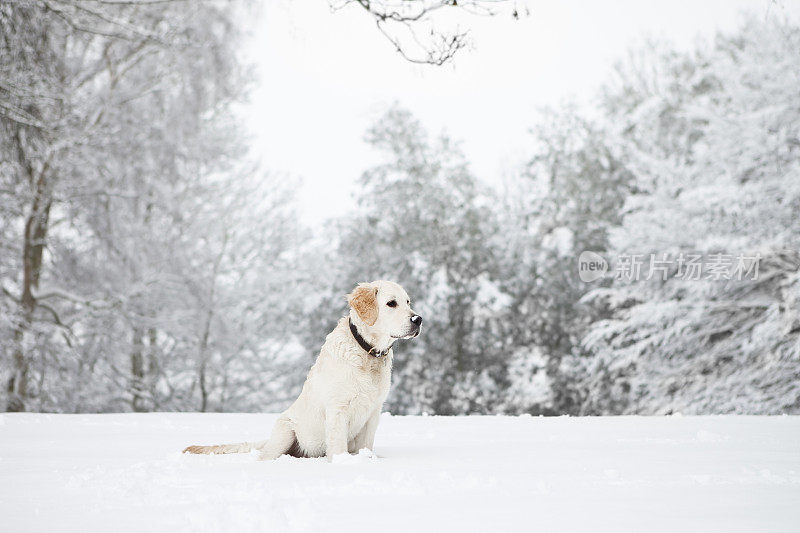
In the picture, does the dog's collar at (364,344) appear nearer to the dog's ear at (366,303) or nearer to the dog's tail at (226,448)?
the dog's ear at (366,303)

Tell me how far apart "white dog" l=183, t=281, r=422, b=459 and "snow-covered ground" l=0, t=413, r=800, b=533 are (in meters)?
0.17

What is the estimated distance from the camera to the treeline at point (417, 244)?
38.1ft

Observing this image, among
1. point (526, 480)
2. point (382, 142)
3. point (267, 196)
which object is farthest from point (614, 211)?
point (526, 480)

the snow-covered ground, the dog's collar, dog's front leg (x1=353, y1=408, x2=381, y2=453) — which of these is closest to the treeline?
the snow-covered ground

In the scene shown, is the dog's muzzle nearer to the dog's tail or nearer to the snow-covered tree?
the dog's tail

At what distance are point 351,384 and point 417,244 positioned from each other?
Answer: 1233 cm

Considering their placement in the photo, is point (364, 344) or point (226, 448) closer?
point (364, 344)

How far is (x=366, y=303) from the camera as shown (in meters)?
3.68

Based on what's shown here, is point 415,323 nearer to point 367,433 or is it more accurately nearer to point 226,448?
point 367,433

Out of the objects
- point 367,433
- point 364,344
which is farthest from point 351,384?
point 367,433

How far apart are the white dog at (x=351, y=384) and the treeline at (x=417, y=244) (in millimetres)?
5053

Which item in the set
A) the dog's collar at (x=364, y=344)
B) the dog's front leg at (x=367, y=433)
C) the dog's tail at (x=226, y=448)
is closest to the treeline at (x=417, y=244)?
the dog's tail at (x=226, y=448)

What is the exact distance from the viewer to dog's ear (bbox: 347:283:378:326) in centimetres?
363

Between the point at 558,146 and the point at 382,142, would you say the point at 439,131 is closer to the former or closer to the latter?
the point at 382,142
